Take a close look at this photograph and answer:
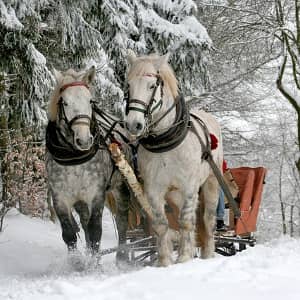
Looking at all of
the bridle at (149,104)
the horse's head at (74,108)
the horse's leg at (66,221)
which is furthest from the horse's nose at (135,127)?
the horse's leg at (66,221)

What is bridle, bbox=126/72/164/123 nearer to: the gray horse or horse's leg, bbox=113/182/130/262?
the gray horse

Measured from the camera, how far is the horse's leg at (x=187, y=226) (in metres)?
5.28

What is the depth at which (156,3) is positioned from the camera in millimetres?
→ 12227

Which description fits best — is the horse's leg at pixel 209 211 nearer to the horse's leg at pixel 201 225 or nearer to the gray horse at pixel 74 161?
the horse's leg at pixel 201 225

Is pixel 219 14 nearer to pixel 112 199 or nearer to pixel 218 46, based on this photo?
pixel 218 46

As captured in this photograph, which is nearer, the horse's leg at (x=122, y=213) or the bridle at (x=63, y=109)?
the bridle at (x=63, y=109)

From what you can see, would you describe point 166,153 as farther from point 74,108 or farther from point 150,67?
point 74,108

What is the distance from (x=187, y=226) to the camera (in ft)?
→ 17.5

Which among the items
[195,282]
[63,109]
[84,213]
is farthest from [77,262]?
[195,282]

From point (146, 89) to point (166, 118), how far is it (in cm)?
45

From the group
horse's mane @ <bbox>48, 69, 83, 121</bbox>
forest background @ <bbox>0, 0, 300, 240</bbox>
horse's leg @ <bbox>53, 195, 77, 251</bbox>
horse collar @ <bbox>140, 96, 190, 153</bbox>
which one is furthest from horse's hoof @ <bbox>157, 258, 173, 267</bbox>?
forest background @ <bbox>0, 0, 300, 240</bbox>

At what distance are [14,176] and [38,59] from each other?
321 centimetres

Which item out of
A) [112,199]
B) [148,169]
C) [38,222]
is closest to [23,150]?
[38,222]

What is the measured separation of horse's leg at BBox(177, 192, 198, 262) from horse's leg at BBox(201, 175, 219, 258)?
0.99 metres
